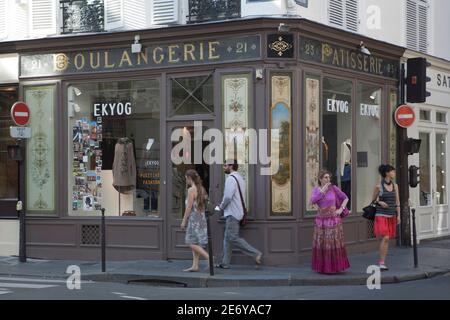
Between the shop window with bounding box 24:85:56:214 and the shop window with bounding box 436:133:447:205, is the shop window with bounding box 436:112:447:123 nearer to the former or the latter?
the shop window with bounding box 436:133:447:205

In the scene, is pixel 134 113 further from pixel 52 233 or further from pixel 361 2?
pixel 361 2

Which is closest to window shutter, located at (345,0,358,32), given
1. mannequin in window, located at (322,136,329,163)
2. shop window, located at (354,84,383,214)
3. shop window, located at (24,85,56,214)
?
shop window, located at (354,84,383,214)

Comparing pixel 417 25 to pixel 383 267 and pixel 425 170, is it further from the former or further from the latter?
pixel 383 267

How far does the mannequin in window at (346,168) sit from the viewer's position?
15.7 m

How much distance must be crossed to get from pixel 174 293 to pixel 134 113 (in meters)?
5.32

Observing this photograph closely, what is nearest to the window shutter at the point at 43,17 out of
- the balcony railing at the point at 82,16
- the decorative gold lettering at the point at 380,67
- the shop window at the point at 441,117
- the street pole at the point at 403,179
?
the balcony railing at the point at 82,16

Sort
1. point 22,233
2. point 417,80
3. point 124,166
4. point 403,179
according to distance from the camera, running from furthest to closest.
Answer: point 403,179 < point 417,80 < point 124,166 < point 22,233

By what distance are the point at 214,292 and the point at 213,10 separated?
5.79m

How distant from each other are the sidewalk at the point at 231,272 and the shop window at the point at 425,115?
4.29m

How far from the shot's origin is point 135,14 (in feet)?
49.2

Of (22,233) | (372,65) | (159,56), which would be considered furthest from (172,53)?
(22,233)

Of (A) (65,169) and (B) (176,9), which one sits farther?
(A) (65,169)

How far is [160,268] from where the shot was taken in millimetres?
13633
